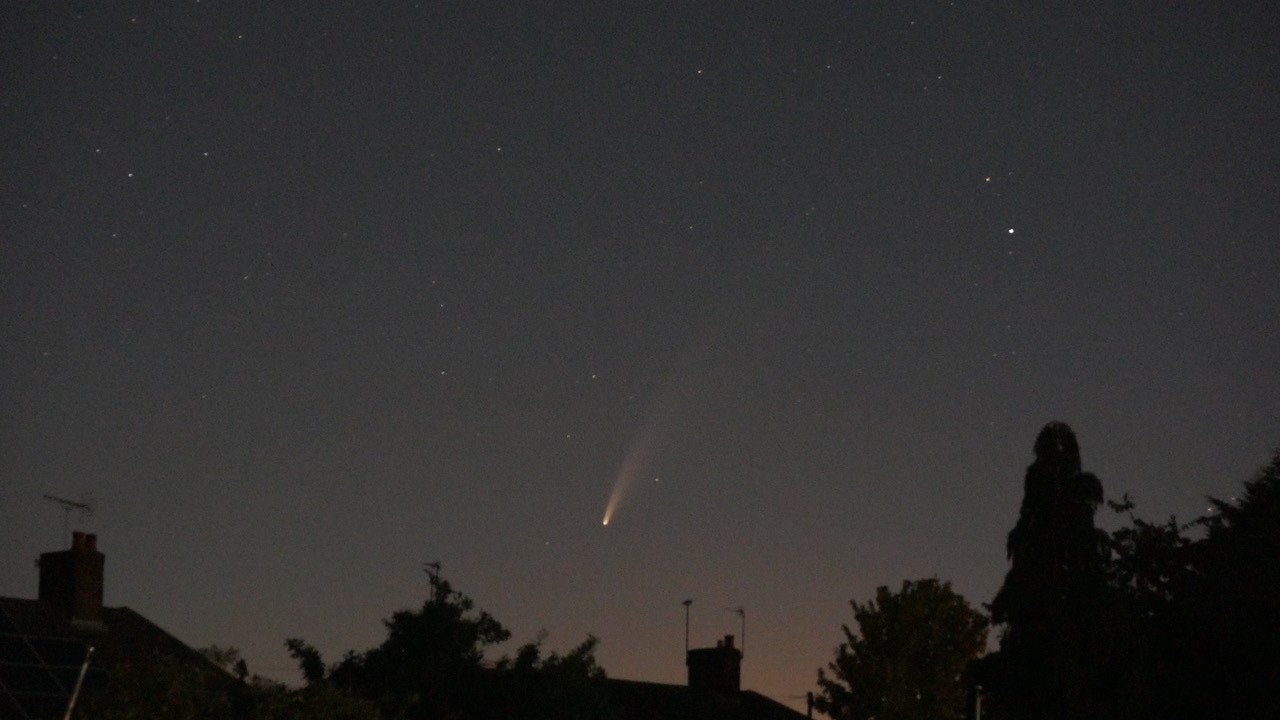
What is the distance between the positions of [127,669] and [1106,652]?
96.4ft

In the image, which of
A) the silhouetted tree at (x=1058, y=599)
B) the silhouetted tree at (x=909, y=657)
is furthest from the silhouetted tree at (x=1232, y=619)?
the silhouetted tree at (x=909, y=657)

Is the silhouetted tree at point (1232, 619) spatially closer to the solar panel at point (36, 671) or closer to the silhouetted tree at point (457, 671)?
the silhouetted tree at point (457, 671)

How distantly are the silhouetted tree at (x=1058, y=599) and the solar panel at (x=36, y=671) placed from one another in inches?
956

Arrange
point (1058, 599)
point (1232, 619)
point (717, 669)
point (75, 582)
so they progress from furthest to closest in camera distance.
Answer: point (717, 669) < point (1058, 599) < point (1232, 619) < point (75, 582)

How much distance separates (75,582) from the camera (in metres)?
35.8

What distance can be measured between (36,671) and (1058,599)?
2592 cm

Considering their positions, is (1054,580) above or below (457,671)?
above

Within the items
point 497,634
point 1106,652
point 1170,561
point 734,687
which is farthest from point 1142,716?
point 497,634

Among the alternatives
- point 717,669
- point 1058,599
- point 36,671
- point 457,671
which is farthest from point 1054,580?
point 36,671

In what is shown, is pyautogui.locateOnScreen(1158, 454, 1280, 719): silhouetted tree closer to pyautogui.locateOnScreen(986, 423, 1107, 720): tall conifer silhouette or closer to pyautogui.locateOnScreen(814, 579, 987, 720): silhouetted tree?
pyautogui.locateOnScreen(986, 423, 1107, 720): tall conifer silhouette

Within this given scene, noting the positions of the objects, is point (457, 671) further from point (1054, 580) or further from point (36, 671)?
point (1054, 580)

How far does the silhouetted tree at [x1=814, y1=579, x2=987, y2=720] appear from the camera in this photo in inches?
2219

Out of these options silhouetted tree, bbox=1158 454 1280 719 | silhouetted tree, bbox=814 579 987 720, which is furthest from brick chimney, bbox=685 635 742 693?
silhouetted tree, bbox=1158 454 1280 719

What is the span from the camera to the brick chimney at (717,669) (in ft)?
172
